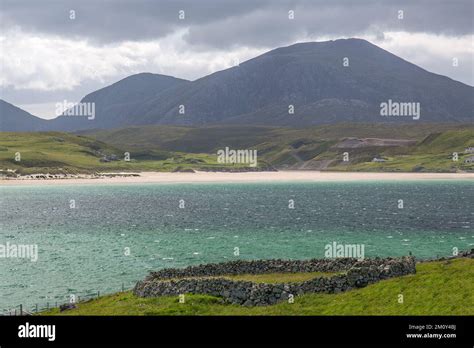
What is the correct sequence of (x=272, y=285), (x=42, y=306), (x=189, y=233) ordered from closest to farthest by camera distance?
(x=272, y=285) → (x=42, y=306) → (x=189, y=233)

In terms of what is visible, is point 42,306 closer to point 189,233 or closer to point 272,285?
point 272,285

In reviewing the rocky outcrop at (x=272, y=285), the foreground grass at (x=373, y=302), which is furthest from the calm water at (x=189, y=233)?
the foreground grass at (x=373, y=302)


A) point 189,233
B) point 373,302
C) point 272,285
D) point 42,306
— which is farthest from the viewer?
point 189,233

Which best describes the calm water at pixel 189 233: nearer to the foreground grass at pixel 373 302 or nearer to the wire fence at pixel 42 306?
the wire fence at pixel 42 306

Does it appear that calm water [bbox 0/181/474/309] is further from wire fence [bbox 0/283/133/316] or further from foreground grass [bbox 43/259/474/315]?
foreground grass [bbox 43/259/474/315]

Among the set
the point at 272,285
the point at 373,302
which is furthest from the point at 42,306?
the point at 373,302

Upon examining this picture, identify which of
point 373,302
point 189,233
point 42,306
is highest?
point 373,302

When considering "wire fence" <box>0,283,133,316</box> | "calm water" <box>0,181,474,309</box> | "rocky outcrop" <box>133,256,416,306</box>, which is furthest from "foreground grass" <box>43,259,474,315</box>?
"calm water" <box>0,181,474,309</box>
